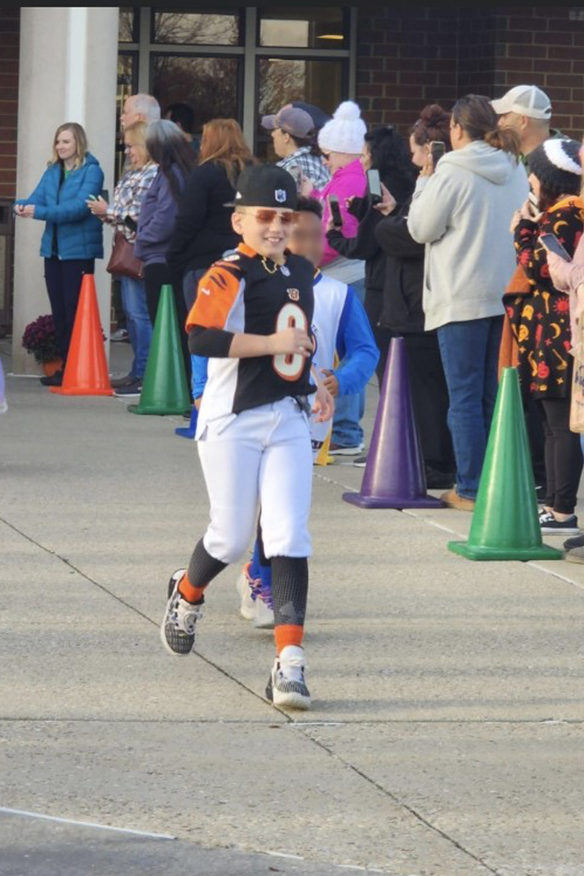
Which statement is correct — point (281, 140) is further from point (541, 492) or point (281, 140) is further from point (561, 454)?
point (561, 454)

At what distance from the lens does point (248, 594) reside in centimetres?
635

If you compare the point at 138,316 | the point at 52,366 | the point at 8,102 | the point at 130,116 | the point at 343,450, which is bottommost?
the point at 343,450

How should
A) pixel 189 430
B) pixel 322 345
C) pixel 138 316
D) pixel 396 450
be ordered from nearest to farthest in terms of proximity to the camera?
pixel 322 345
pixel 396 450
pixel 189 430
pixel 138 316

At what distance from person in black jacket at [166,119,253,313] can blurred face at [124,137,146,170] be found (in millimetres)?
1550

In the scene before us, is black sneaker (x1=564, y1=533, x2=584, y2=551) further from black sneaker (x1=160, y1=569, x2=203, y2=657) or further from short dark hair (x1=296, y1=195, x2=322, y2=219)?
black sneaker (x1=160, y1=569, x2=203, y2=657)

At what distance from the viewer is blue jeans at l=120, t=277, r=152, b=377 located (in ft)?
43.5

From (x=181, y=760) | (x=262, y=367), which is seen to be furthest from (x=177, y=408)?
(x=181, y=760)

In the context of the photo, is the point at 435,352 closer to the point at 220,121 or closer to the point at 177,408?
the point at 220,121

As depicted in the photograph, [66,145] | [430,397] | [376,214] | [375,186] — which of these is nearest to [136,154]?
[66,145]

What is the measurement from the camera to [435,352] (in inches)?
365

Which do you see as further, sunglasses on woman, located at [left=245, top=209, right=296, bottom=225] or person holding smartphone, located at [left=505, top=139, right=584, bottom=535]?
person holding smartphone, located at [left=505, top=139, right=584, bottom=535]

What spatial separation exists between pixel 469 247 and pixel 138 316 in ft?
16.9

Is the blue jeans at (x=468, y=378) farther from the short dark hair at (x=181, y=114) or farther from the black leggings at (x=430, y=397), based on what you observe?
the short dark hair at (x=181, y=114)

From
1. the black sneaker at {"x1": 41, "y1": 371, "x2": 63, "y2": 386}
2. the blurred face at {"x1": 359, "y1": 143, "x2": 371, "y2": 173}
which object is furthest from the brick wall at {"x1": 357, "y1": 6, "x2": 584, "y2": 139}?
the blurred face at {"x1": 359, "y1": 143, "x2": 371, "y2": 173}
